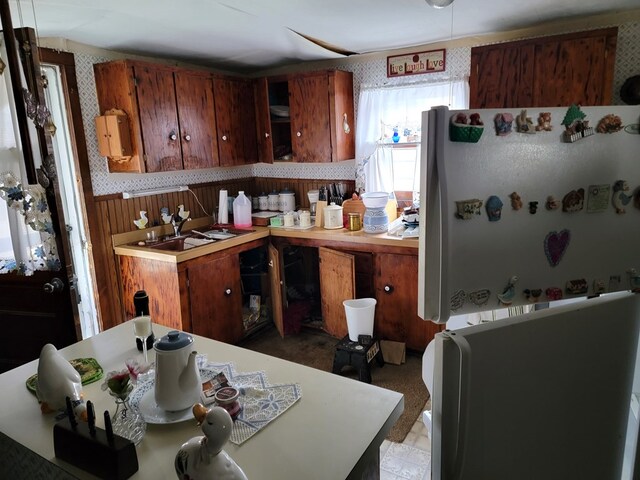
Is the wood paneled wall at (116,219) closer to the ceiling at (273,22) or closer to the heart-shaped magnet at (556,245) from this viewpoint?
the ceiling at (273,22)

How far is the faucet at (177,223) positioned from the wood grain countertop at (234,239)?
5 cm

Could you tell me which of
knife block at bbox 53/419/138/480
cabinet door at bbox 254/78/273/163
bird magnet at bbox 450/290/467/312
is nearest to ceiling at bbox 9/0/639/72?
cabinet door at bbox 254/78/273/163

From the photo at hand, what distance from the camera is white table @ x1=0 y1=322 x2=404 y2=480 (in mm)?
1045

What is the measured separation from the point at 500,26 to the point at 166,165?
242 centimetres

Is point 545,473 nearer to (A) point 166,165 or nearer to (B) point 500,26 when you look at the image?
(B) point 500,26

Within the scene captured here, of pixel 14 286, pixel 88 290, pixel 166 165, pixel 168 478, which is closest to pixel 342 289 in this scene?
pixel 166 165

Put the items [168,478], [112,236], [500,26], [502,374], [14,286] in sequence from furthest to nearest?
[112,236], [500,26], [14,286], [502,374], [168,478]

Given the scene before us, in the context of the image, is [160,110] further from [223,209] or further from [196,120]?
[223,209]

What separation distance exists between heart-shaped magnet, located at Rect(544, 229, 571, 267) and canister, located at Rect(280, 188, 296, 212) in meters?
2.74

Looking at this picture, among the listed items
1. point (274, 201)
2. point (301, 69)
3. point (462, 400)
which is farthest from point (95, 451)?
point (301, 69)

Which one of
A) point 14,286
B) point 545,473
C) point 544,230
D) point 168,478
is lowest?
point 545,473

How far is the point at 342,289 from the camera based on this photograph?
3305 mm

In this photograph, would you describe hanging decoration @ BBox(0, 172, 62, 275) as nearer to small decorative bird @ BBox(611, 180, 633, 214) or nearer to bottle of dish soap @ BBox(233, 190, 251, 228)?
bottle of dish soap @ BBox(233, 190, 251, 228)

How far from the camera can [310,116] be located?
359 cm
